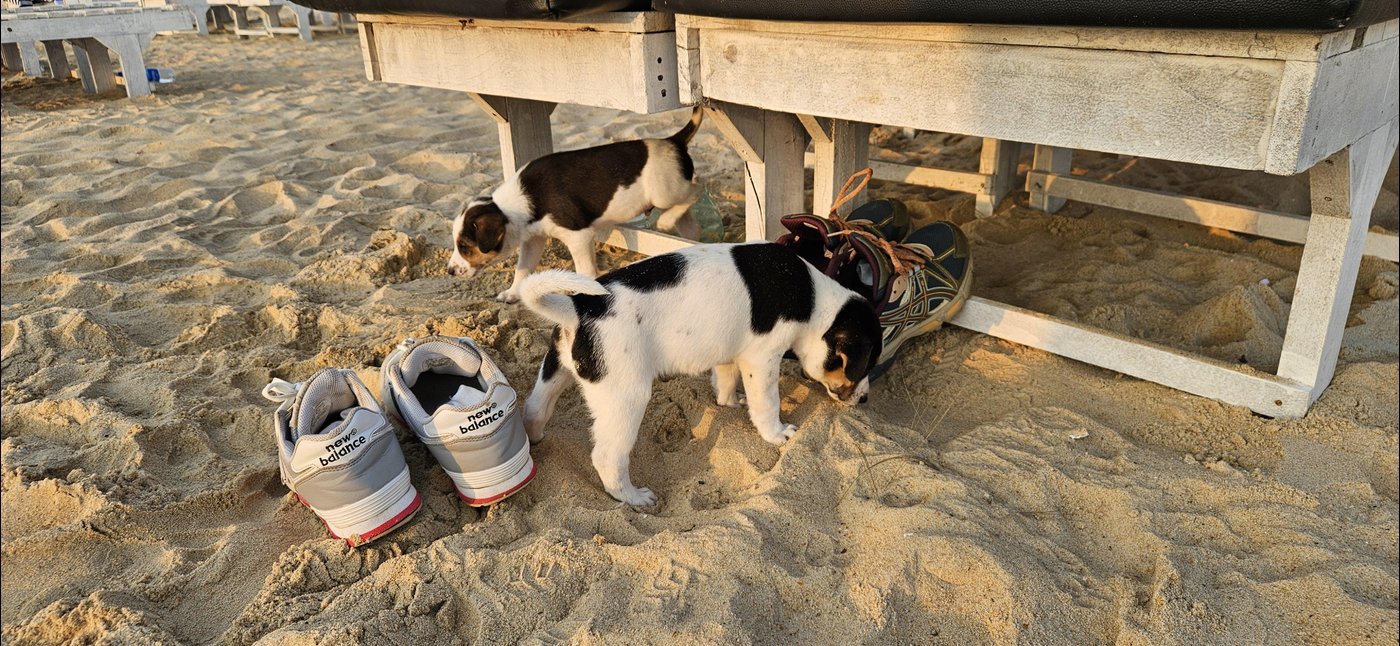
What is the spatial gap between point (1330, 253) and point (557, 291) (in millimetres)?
2144

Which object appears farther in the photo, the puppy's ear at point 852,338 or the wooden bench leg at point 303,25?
the wooden bench leg at point 303,25

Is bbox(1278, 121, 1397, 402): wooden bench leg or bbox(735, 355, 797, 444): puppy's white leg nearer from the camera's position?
bbox(1278, 121, 1397, 402): wooden bench leg

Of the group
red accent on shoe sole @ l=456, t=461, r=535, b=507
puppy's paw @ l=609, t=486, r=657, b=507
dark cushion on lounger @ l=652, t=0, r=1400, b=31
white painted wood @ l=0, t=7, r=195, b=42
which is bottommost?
puppy's paw @ l=609, t=486, r=657, b=507

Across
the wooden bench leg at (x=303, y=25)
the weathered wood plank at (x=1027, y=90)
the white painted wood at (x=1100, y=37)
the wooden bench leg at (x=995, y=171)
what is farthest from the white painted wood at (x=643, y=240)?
the wooden bench leg at (x=303, y=25)

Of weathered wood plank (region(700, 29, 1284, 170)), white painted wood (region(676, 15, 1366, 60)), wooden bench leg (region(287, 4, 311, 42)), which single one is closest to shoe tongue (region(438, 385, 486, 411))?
weathered wood plank (region(700, 29, 1284, 170))

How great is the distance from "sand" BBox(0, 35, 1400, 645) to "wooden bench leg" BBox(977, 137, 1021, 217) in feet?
1.14

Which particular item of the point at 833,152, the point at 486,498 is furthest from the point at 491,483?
the point at 833,152

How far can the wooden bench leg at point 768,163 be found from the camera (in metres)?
3.08

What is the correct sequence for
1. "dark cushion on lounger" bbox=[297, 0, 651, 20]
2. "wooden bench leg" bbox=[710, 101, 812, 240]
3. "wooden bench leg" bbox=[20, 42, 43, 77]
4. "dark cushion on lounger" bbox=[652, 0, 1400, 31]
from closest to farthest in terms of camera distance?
1. "dark cushion on lounger" bbox=[652, 0, 1400, 31]
2. "dark cushion on lounger" bbox=[297, 0, 651, 20]
3. "wooden bench leg" bbox=[710, 101, 812, 240]
4. "wooden bench leg" bbox=[20, 42, 43, 77]

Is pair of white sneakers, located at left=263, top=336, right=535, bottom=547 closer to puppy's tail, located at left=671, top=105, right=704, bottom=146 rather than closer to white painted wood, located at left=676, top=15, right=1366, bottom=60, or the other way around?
white painted wood, located at left=676, top=15, right=1366, bottom=60

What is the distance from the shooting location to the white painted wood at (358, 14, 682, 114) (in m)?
2.70

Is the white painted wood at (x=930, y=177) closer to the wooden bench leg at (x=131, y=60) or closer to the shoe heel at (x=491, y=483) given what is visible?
the shoe heel at (x=491, y=483)

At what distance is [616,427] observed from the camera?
221 centimetres

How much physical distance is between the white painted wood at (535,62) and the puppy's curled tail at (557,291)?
2.84 ft
